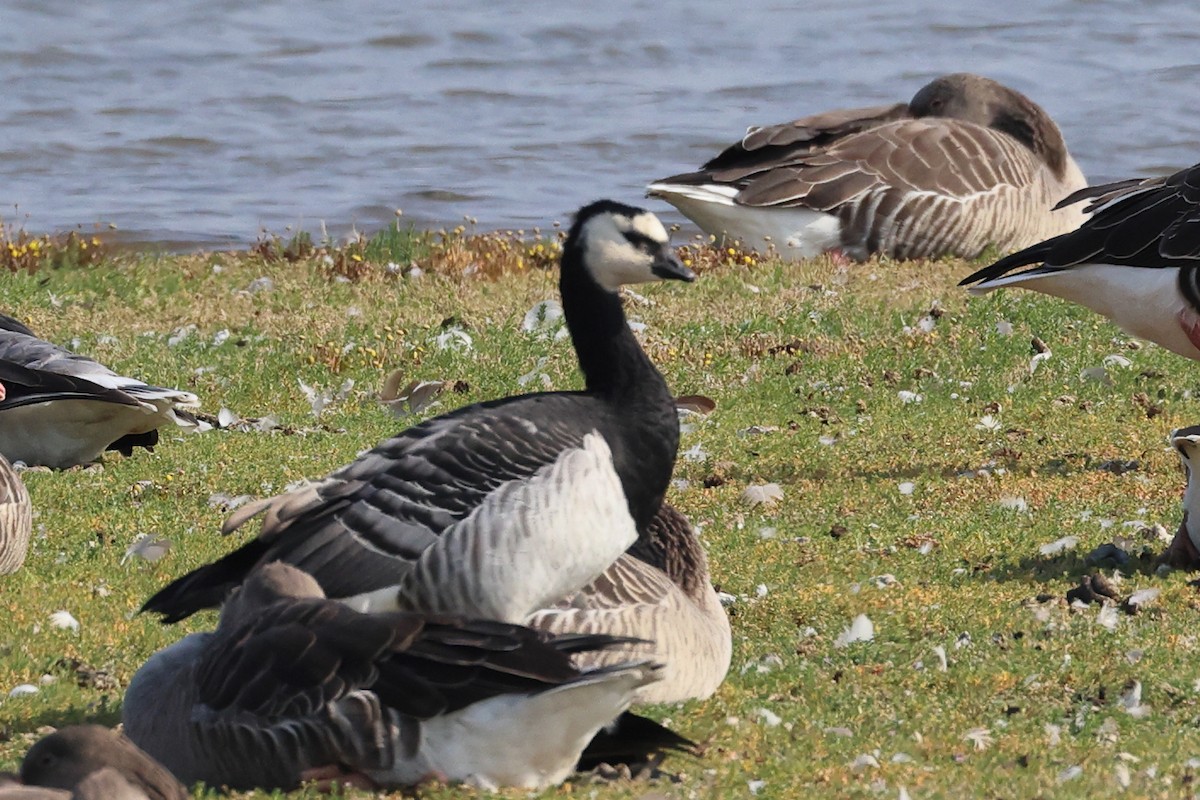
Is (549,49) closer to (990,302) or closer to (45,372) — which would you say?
(990,302)

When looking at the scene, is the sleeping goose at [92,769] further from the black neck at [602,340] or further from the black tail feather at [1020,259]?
the black tail feather at [1020,259]

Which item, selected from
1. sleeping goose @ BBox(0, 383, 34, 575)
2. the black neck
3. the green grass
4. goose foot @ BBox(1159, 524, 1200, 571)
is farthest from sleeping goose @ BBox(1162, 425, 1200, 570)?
sleeping goose @ BBox(0, 383, 34, 575)

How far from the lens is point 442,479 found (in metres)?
6.21

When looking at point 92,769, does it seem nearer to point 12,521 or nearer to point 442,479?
point 442,479

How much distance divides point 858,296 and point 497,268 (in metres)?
3.35

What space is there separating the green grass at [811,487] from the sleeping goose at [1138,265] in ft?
2.70

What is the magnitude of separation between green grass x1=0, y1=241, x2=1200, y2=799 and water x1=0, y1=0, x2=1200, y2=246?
7.39 metres

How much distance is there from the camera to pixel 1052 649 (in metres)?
7.14

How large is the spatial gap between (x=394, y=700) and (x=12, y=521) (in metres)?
3.47

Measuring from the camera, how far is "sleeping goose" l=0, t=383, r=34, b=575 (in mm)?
8117

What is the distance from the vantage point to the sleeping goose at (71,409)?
10406 millimetres

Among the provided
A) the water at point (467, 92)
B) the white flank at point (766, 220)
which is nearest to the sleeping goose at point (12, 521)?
the white flank at point (766, 220)

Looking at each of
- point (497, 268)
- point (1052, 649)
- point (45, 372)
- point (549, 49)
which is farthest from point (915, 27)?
point (1052, 649)

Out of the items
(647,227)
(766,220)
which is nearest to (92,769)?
(647,227)
